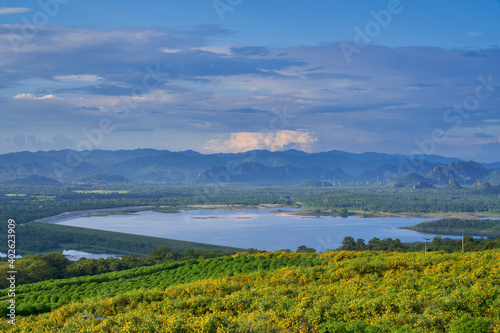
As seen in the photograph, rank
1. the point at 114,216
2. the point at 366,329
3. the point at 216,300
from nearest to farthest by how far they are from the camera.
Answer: the point at 366,329, the point at 216,300, the point at 114,216

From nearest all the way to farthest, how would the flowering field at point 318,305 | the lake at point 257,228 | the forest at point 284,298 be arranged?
the flowering field at point 318,305
the forest at point 284,298
the lake at point 257,228

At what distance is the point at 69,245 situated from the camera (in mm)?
63750

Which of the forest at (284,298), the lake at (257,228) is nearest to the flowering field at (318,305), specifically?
the forest at (284,298)

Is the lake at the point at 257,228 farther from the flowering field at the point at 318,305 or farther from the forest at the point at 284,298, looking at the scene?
the flowering field at the point at 318,305

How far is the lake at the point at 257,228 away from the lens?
63116 mm

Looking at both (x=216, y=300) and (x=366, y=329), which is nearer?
(x=366, y=329)

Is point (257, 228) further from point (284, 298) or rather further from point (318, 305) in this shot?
point (318, 305)

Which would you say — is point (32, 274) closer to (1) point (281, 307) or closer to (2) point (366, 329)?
(1) point (281, 307)

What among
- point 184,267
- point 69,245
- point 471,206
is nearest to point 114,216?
point 69,245

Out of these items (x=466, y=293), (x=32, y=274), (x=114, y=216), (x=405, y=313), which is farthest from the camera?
(x=114, y=216)

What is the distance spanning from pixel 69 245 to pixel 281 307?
185ft

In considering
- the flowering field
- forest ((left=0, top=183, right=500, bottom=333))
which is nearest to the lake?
forest ((left=0, top=183, right=500, bottom=333))

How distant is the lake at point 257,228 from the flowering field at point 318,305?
120ft

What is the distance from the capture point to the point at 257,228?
254 ft
